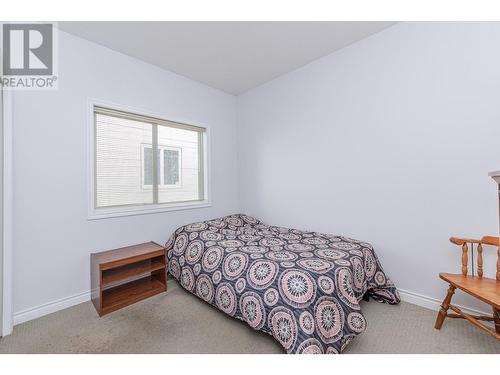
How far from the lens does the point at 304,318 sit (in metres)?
1.31

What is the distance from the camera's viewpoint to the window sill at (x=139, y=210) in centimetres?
220

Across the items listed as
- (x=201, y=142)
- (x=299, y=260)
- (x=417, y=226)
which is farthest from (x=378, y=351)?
(x=201, y=142)

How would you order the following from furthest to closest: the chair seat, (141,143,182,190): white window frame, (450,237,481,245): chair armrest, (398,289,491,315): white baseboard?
1. (141,143,182,190): white window frame
2. (398,289,491,315): white baseboard
3. (450,237,481,245): chair armrest
4. the chair seat

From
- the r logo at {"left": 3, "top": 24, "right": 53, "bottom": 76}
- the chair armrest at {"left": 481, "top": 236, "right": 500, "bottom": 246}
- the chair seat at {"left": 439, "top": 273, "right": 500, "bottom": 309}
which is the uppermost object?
the r logo at {"left": 3, "top": 24, "right": 53, "bottom": 76}

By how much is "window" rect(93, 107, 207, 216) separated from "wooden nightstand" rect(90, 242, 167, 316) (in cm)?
50

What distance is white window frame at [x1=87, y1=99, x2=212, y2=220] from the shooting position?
214 centimetres

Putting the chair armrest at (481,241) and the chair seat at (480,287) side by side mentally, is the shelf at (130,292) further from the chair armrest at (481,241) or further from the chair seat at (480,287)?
the chair armrest at (481,241)

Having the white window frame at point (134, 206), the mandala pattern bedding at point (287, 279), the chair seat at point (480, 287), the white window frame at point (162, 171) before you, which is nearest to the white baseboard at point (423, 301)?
the mandala pattern bedding at point (287, 279)

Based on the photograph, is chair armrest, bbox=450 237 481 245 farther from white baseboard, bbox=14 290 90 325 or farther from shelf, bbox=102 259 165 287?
white baseboard, bbox=14 290 90 325

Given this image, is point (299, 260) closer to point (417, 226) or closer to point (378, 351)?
point (378, 351)

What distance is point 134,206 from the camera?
8.36 feet

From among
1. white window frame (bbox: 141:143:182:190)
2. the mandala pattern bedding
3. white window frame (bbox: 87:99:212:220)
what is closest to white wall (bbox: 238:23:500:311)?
the mandala pattern bedding

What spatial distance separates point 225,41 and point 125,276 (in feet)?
8.06

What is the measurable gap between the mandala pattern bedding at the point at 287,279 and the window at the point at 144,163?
2.01ft
